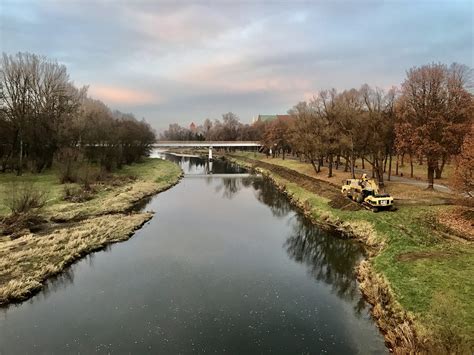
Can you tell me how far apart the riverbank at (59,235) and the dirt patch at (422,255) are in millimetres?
18345

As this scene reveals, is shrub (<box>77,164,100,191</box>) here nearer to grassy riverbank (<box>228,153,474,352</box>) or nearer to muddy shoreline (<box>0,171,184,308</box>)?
muddy shoreline (<box>0,171,184,308</box>)

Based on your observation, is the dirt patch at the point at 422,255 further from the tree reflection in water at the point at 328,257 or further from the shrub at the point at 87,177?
the shrub at the point at 87,177

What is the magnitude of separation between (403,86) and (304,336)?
2869cm

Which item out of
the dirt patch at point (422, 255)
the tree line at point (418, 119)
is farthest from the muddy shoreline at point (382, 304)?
the tree line at point (418, 119)

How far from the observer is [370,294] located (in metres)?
16.6

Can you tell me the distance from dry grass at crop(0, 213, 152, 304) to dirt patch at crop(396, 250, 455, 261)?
18.3m

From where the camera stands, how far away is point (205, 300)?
1612 cm

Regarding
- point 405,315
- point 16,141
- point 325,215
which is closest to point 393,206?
point 325,215

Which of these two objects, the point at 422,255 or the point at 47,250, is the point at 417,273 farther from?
the point at 47,250

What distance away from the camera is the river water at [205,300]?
1300cm

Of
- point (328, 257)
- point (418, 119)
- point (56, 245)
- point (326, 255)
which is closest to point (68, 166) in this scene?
point (56, 245)

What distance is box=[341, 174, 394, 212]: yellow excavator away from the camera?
28.1 metres

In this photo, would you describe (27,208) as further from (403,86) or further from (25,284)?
(403,86)

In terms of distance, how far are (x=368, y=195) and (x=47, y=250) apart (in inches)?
961
